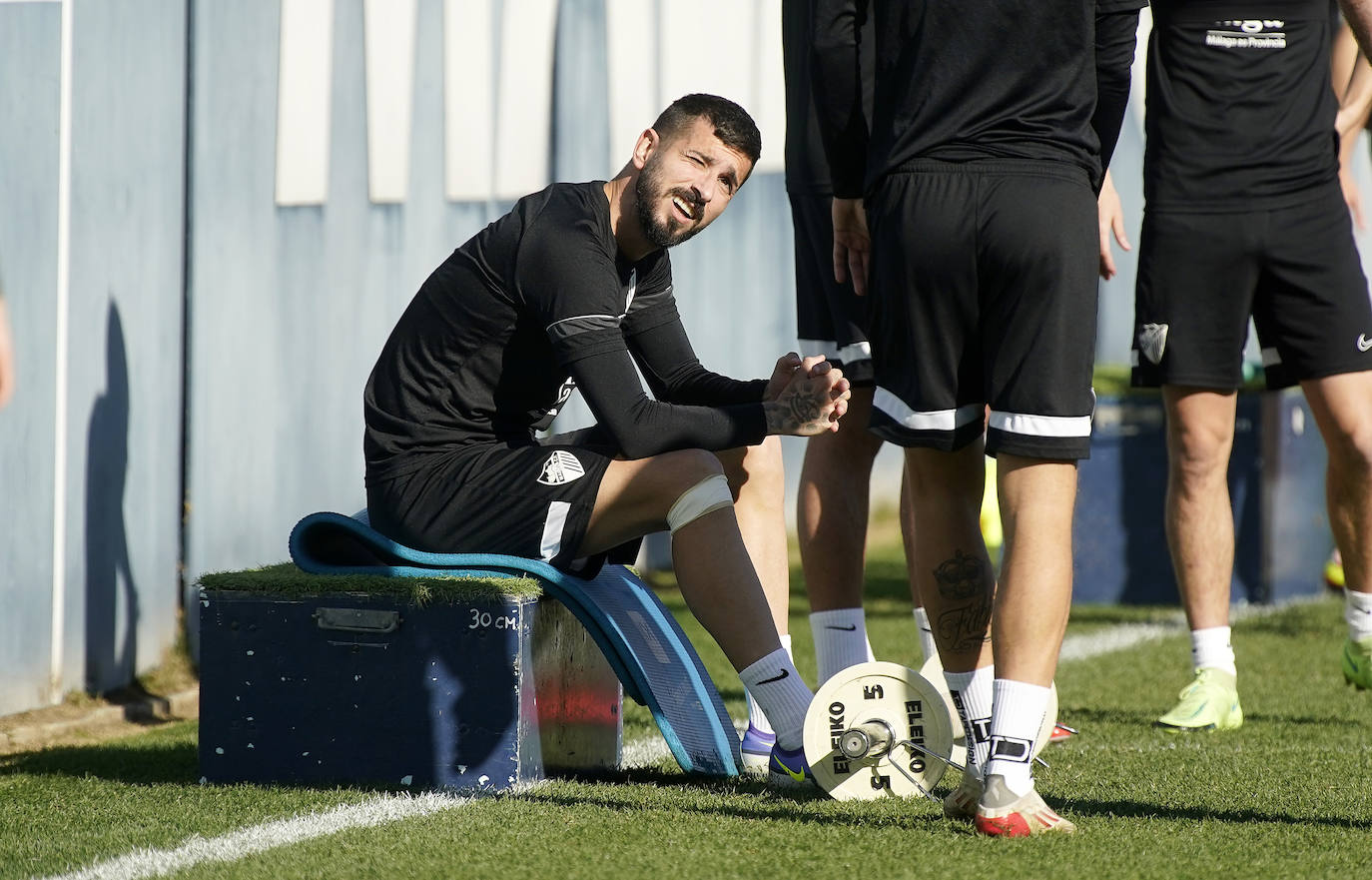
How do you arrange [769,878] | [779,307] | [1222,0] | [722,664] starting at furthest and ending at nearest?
[779,307], [722,664], [1222,0], [769,878]

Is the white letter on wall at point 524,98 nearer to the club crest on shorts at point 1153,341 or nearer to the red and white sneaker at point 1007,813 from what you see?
the club crest on shorts at point 1153,341

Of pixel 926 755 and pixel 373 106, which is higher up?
pixel 373 106

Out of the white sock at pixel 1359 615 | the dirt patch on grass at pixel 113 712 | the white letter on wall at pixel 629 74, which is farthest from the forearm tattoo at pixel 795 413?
the white letter on wall at pixel 629 74

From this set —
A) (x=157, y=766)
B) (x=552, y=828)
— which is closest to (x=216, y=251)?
(x=157, y=766)

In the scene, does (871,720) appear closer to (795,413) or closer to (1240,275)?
(795,413)

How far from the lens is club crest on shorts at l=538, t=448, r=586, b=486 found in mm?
3457

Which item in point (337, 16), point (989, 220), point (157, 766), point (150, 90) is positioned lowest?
point (157, 766)

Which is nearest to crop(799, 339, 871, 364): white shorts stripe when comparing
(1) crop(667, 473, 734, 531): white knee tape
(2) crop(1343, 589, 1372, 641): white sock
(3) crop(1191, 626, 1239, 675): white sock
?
(1) crop(667, 473, 734, 531): white knee tape

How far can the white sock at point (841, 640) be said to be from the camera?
406cm

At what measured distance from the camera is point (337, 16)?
579 centimetres

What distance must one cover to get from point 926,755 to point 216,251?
2.96 meters

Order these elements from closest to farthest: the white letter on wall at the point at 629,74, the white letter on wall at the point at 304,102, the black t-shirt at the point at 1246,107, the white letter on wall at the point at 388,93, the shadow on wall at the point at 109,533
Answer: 1. the black t-shirt at the point at 1246,107
2. the shadow on wall at the point at 109,533
3. the white letter on wall at the point at 304,102
4. the white letter on wall at the point at 388,93
5. the white letter on wall at the point at 629,74

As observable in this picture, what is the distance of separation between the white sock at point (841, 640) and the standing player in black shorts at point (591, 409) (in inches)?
26.2

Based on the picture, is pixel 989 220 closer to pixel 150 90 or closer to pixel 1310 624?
pixel 150 90
